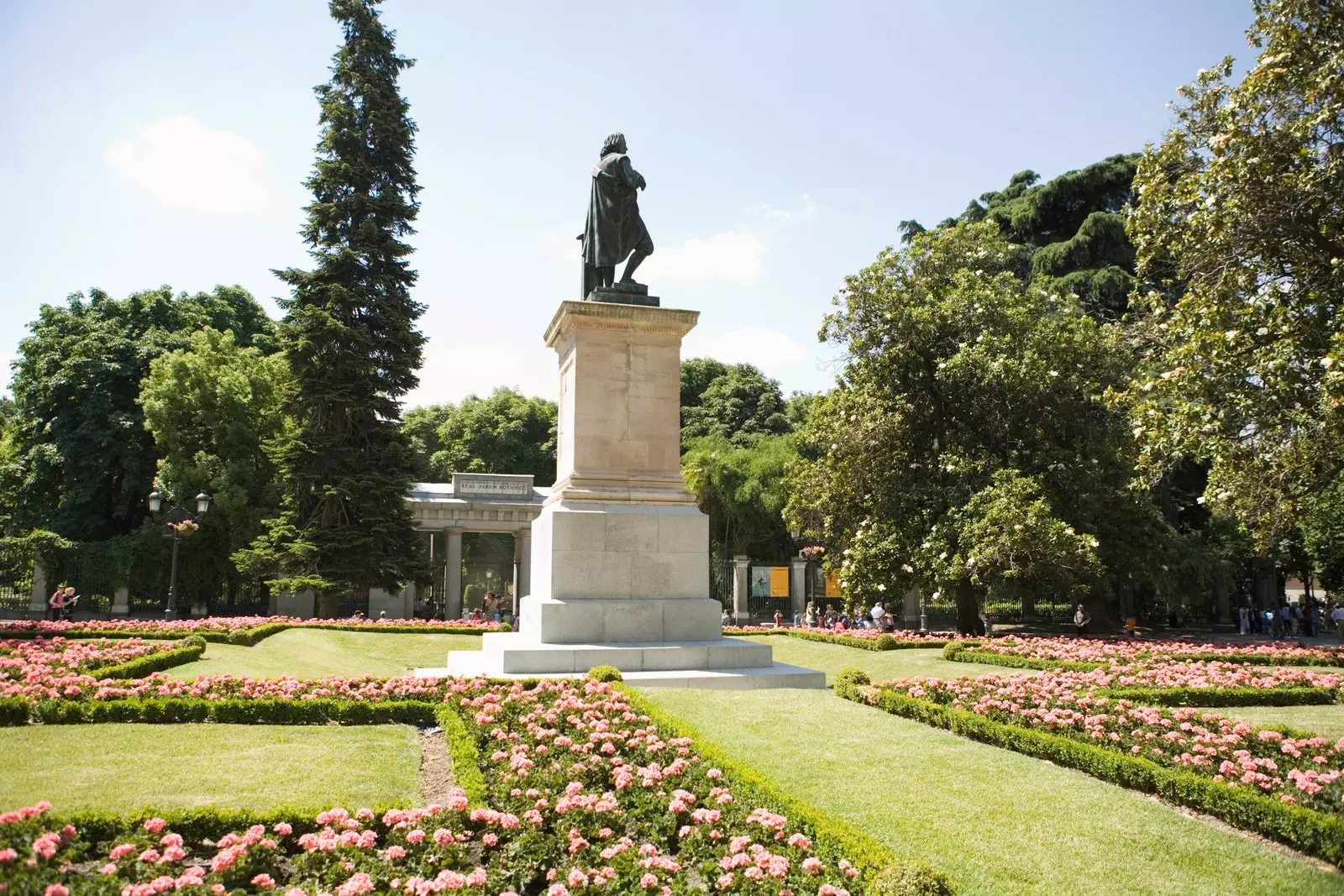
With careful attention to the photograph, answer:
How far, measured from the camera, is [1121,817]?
5.95 meters

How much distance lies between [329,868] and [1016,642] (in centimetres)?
1521

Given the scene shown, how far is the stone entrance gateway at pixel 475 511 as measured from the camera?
105 feet

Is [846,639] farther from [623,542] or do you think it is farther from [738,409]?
[738,409]

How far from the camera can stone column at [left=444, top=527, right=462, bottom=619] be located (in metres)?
30.9

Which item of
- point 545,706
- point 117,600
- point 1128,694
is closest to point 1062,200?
point 1128,694

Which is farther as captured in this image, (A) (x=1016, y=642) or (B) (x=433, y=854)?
(A) (x=1016, y=642)

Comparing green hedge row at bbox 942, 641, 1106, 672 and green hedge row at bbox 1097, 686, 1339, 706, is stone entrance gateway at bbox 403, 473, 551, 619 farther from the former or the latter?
green hedge row at bbox 1097, 686, 1339, 706

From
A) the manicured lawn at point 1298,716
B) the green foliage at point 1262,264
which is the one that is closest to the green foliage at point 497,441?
the green foliage at point 1262,264

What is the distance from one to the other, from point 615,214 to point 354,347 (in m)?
15.0

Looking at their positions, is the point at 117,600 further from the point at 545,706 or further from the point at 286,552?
the point at 545,706

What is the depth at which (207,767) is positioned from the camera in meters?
6.56

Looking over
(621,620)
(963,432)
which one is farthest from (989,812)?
(963,432)

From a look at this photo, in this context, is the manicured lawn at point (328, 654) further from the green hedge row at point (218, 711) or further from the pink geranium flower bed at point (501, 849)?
the pink geranium flower bed at point (501, 849)

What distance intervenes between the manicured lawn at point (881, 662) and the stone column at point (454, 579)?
1413cm
